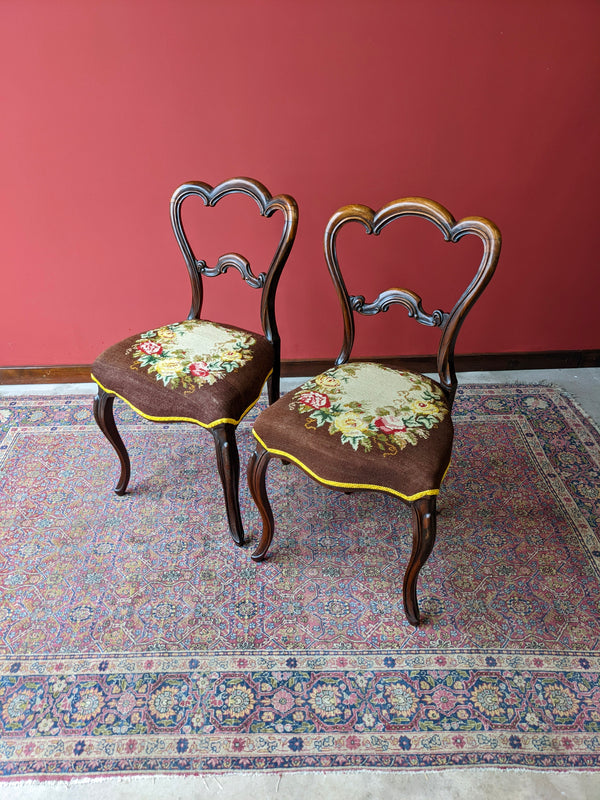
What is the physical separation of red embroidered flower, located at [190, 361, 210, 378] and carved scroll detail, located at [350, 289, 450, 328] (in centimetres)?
48

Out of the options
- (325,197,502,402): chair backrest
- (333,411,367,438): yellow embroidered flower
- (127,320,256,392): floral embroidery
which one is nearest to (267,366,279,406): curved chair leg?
(127,320,256,392): floral embroidery

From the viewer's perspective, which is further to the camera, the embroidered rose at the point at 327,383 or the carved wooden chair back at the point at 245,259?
the carved wooden chair back at the point at 245,259

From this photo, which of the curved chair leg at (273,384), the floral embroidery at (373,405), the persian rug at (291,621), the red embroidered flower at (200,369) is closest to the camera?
the persian rug at (291,621)

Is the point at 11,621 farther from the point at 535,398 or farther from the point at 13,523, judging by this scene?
the point at 535,398

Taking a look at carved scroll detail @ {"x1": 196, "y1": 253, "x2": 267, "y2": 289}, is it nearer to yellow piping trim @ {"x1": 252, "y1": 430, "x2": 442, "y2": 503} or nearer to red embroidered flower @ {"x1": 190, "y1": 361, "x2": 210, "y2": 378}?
red embroidered flower @ {"x1": 190, "y1": 361, "x2": 210, "y2": 378}

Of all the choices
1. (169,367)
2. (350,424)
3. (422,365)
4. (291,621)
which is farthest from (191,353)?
(422,365)

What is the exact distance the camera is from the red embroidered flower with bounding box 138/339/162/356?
1.71m

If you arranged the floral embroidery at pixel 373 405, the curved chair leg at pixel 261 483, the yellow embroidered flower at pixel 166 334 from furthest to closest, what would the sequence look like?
the yellow embroidered flower at pixel 166 334 → the curved chair leg at pixel 261 483 → the floral embroidery at pixel 373 405

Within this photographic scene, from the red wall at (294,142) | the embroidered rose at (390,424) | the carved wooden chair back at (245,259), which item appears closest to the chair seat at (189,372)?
the carved wooden chair back at (245,259)

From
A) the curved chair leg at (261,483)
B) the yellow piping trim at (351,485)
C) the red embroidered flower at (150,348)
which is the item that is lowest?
the curved chair leg at (261,483)

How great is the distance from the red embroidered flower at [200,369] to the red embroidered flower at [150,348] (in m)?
0.14

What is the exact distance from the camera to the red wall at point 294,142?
79.3 inches

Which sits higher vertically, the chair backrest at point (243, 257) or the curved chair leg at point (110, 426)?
the chair backrest at point (243, 257)

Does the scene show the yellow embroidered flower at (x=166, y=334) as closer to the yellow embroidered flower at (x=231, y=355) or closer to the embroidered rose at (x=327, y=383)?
the yellow embroidered flower at (x=231, y=355)
